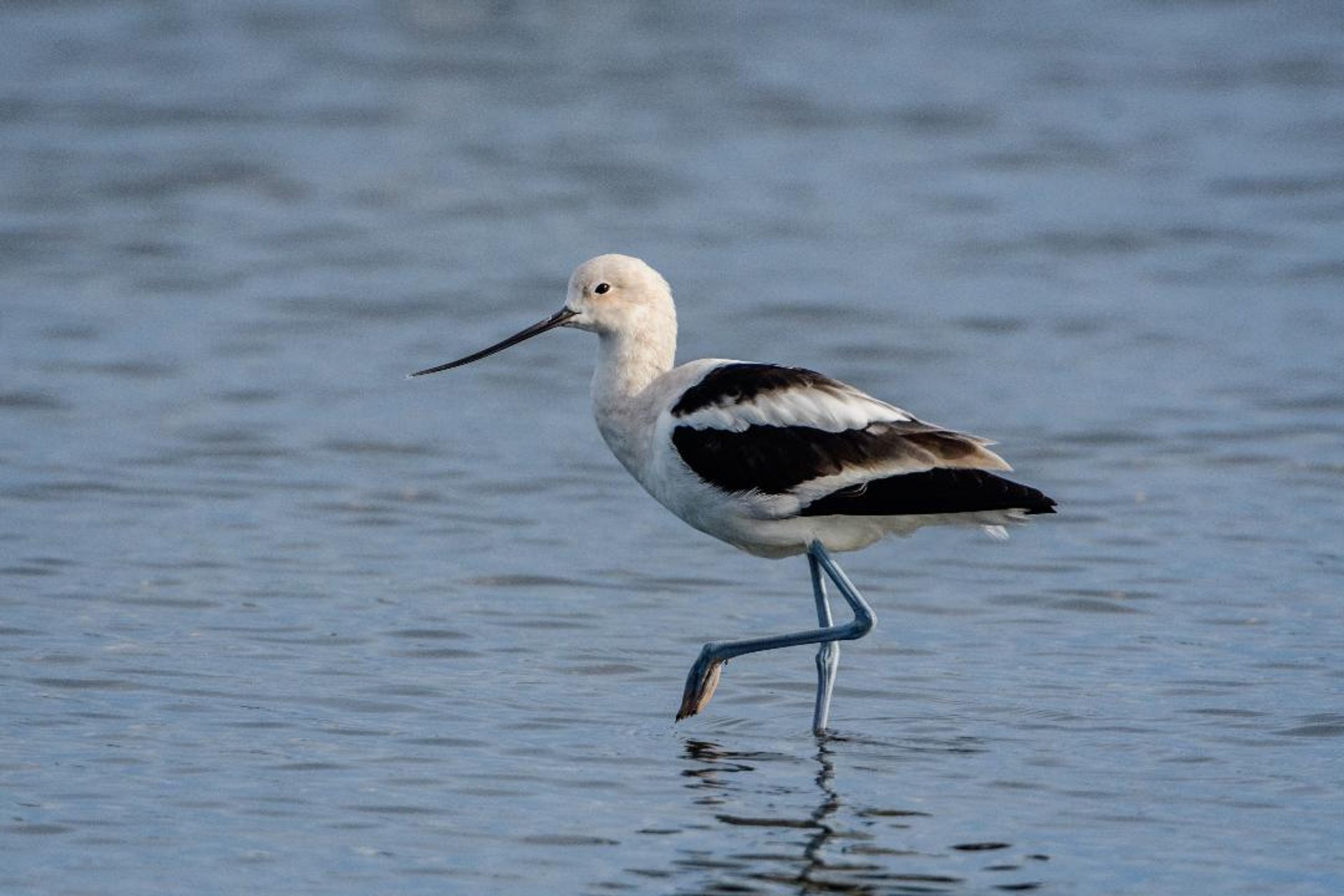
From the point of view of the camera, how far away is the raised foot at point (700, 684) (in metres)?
6.71

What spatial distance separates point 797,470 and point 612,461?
3855mm

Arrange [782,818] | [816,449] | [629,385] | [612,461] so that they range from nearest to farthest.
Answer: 1. [782,818]
2. [816,449]
3. [629,385]
4. [612,461]

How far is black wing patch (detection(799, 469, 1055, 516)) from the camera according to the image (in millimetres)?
6387

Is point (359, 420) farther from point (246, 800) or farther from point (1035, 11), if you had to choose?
point (1035, 11)

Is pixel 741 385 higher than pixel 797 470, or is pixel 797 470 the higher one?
pixel 741 385

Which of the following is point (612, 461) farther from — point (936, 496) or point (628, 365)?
point (936, 496)

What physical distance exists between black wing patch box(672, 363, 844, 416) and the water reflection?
1041 mm

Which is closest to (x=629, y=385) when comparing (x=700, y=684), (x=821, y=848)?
(x=700, y=684)

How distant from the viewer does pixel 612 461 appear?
10.4 metres

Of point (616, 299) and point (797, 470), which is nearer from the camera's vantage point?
point (797, 470)

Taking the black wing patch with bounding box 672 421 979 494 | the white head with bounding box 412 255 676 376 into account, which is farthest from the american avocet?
the white head with bounding box 412 255 676 376

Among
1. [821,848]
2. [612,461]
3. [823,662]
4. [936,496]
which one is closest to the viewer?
[821,848]

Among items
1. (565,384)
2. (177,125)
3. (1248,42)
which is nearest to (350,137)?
(177,125)

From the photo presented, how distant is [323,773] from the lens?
20.3 ft
